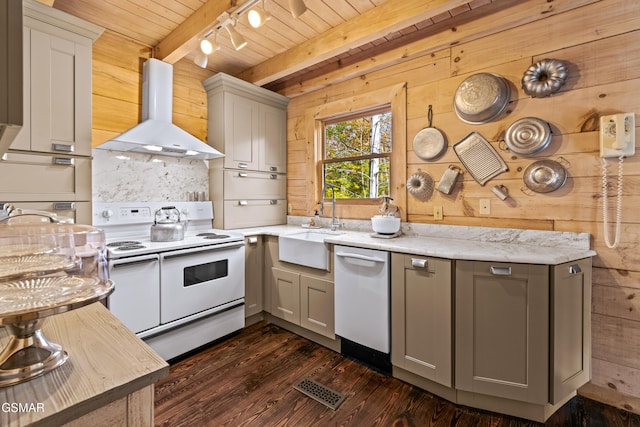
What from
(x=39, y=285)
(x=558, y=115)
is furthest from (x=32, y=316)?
(x=558, y=115)

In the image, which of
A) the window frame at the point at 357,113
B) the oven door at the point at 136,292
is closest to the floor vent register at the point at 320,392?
the oven door at the point at 136,292

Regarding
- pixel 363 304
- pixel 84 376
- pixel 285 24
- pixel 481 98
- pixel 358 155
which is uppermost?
pixel 285 24

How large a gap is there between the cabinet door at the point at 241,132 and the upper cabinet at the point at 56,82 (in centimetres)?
111

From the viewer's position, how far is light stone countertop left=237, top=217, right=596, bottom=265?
1.61 meters

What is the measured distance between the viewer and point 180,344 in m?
2.21

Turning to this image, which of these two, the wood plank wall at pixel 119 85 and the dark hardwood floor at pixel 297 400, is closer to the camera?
the dark hardwood floor at pixel 297 400

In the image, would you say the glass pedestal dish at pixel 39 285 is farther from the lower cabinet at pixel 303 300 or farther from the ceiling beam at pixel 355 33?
the ceiling beam at pixel 355 33

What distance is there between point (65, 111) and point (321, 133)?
6.99ft

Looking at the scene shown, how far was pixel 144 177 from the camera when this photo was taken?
102 inches

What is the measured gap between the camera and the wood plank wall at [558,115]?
170cm

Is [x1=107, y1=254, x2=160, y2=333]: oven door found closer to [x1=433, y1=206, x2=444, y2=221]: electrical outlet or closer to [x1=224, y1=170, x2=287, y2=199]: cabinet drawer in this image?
[x1=224, y1=170, x2=287, y2=199]: cabinet drawer

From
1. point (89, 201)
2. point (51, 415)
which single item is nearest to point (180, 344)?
point (89, 201)

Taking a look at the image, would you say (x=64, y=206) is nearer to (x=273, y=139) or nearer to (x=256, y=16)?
(x=256, y=16)

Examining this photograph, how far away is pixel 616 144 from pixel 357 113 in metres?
1.92
